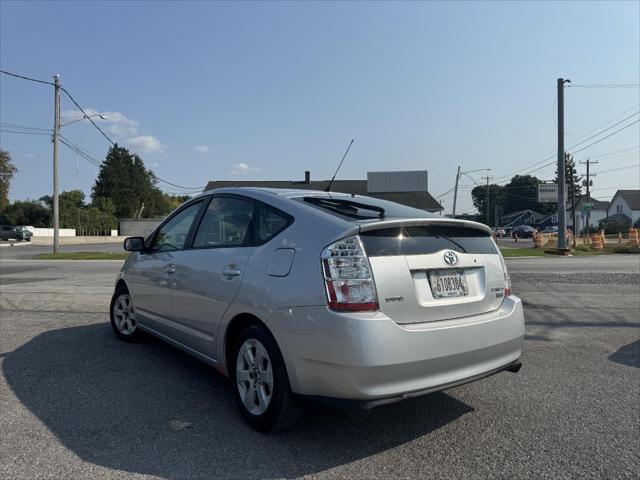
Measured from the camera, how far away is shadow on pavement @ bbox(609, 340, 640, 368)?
5.12m

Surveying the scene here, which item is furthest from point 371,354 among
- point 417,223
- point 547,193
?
point 547,193

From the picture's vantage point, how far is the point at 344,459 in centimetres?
293

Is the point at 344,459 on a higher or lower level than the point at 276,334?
lower

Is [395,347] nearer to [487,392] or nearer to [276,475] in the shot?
[276,475]

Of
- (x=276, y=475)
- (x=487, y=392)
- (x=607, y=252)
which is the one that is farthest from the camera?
(x=607, y=252)

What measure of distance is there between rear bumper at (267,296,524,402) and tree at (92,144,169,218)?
310 feet

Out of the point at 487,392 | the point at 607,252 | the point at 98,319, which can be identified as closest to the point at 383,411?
the point at 487,392

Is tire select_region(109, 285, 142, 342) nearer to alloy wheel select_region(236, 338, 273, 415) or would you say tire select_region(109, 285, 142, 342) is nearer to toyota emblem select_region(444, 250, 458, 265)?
alloy wheel select_region(236, 338, 273, 415)

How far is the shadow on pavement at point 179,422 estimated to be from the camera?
9.50ft

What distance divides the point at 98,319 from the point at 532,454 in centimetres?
612

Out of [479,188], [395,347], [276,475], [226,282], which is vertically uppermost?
[479,188]

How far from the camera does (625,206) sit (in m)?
98.4

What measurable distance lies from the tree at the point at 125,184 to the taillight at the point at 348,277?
94488 millimetres

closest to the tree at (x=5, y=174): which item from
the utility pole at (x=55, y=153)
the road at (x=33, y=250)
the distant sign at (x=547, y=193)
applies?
the road at (x=33, y=250)
